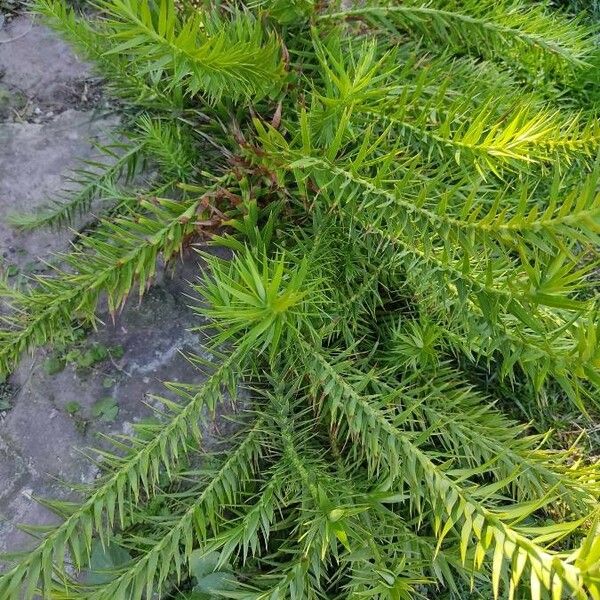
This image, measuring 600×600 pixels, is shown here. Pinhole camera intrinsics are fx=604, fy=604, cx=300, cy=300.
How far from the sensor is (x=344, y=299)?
1.67 metres

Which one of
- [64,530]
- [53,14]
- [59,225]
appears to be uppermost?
[53,14]

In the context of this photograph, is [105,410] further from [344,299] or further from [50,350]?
[344,299]

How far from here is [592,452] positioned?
1.95 m

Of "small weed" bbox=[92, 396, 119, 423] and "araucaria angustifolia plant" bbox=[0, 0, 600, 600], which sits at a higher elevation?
"araucaria angustifolia plant" bbox=[0, 0, 600, 600]

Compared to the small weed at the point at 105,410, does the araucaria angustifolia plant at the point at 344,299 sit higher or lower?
higher

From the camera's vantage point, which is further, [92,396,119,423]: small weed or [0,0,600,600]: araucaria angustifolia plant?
[92,396,119,423]: small weed

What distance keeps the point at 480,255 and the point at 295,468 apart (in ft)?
2.29

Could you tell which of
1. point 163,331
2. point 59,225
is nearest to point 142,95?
point 59,225

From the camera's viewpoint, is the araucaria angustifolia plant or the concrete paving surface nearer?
the araucaria angustifolia plant

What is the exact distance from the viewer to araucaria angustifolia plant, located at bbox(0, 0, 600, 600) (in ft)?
3.88

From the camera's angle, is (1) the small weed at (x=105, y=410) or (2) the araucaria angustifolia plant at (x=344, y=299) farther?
(1) the small weed at (x=105, y=410)

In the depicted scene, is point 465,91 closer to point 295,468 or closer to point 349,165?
point 349,165

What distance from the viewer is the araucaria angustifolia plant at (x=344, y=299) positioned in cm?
118

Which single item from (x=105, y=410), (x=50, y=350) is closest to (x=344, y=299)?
(x=105, y=410)
